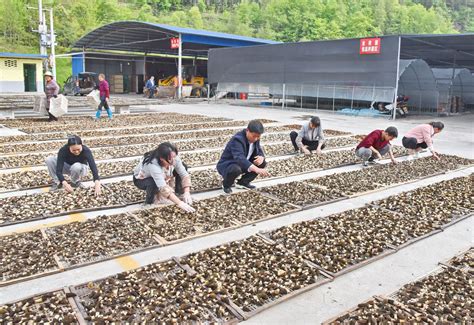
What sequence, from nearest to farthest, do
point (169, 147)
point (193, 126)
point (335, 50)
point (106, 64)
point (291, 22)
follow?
point (169, 147) → point (193, 126) → point (335, 50) → point (106, 64) → point (291, 22)

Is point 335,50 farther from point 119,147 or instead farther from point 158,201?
point 158,201

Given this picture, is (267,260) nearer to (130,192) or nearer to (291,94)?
(130,192)

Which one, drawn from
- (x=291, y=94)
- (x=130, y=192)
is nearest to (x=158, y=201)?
(x=130, y=192)

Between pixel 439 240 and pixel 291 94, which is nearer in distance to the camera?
pixel 439 240

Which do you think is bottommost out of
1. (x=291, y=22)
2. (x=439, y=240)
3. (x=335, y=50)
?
(x=439, y=240)

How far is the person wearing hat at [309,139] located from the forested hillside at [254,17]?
38914mm

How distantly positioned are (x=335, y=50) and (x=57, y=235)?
17836mm

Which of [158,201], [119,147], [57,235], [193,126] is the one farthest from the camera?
[193,126]

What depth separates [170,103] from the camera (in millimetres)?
25453

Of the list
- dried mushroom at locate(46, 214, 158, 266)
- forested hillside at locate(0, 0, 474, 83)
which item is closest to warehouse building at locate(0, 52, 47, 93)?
forested hillside at locate(0, 0, 474, 83)

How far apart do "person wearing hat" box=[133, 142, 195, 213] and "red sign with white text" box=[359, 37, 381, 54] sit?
1505cm

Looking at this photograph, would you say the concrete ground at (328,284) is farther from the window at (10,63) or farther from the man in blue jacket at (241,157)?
the window at (10,63)

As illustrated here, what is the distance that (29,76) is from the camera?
33562 millimetres

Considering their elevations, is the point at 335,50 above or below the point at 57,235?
above
